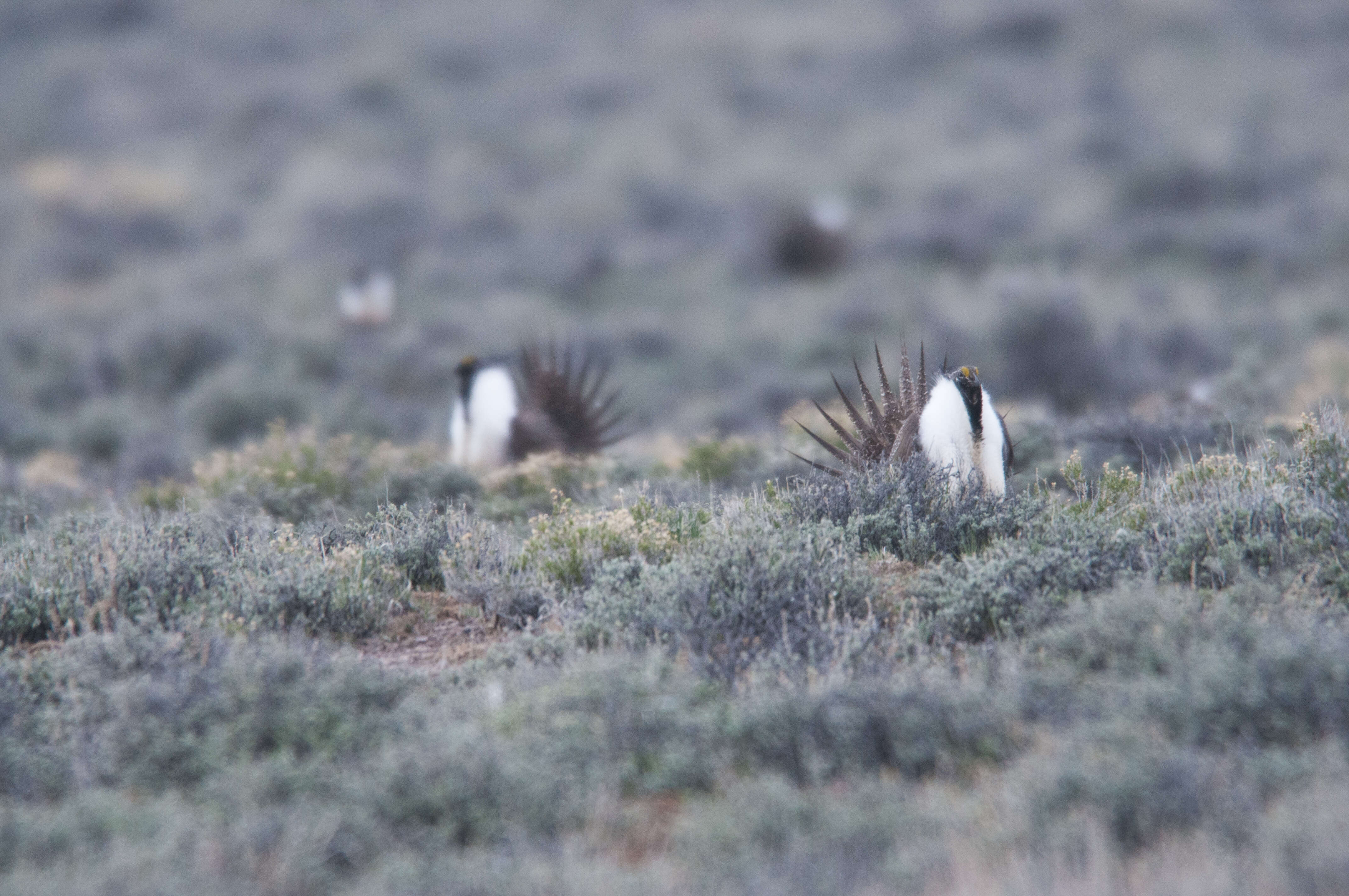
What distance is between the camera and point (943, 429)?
5578 mm

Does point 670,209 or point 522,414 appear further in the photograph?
point 670,209

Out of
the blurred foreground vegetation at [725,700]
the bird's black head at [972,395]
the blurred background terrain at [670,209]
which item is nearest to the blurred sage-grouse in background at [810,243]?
the blurred background terrain at [670,209]

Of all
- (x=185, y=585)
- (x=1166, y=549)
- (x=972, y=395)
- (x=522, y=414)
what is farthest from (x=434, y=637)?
(x=522, y=414)

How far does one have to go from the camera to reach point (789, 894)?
2.75 metres

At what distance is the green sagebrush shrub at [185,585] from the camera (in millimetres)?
4543

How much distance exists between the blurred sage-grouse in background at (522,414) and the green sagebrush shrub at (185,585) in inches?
135

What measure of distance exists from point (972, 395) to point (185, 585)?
3.52 metres

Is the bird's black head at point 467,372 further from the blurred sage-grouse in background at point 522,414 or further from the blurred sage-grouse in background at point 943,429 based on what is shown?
the blurred sage-grouse in background at point 943,429

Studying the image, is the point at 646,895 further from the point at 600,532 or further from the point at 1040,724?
the point at 600,532

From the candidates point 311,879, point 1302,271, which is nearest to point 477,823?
point 311,879

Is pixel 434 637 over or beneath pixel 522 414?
beneath

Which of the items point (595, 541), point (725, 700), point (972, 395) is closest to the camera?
point (725, 700)

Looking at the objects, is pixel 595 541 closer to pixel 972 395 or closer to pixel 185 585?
pixel 185 585

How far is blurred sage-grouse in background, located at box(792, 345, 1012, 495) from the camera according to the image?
553cm
